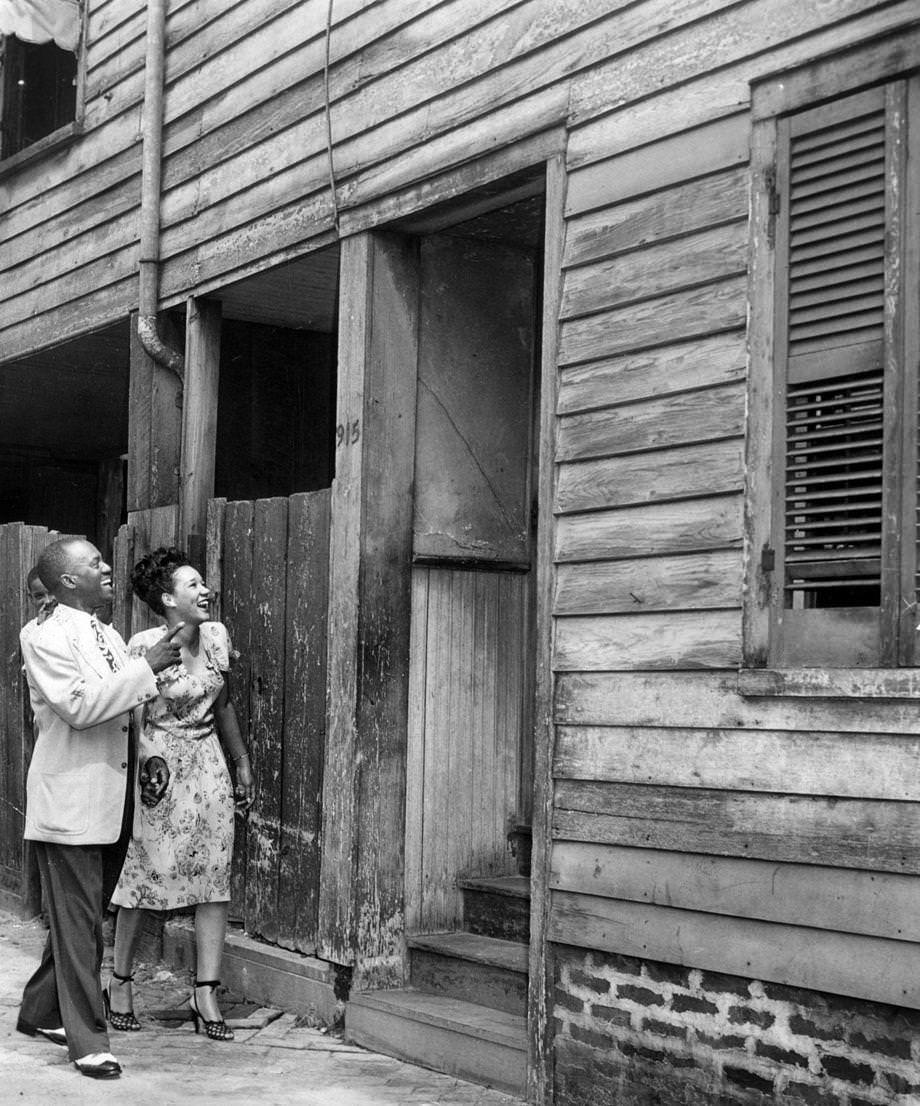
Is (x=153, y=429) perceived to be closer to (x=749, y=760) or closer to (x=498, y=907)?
(x=498, y=907)

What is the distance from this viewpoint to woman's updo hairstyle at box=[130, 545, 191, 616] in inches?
257

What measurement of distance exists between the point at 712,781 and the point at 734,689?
11.6 inches

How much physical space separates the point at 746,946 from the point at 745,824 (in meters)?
0.35

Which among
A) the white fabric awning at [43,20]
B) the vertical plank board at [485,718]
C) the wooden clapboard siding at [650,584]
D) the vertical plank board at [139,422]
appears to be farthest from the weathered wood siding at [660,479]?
the white fabric awning at [43,20]

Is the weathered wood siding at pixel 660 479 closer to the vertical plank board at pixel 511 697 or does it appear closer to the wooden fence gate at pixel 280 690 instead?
the wooden fence gate at pixel 280 690

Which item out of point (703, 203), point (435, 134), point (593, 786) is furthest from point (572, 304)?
point (593, 786)

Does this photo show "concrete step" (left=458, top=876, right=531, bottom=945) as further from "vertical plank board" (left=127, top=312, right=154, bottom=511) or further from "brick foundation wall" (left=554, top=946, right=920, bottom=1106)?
"vertical plank board" (left=127, top=312, right=154, bottom=511)

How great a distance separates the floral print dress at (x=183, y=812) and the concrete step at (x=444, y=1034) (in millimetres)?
776

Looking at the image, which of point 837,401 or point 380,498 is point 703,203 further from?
point 380,498

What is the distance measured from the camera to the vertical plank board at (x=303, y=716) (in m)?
6.70

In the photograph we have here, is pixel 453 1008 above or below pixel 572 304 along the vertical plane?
below

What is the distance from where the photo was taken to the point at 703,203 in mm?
4906

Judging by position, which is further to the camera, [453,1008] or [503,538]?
[503,538]

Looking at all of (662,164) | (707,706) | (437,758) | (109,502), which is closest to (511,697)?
(437,758)
